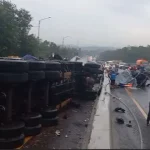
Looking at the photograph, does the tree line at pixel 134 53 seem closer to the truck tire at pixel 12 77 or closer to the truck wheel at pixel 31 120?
the truck wheel at pixel 31 120

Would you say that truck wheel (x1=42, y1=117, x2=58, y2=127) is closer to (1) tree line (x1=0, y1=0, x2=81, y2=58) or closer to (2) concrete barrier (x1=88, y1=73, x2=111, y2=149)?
(2) concrete barrier (x1=88, y1=73, x2=111, y2=149)

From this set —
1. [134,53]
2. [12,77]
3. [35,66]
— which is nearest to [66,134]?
[35,66]

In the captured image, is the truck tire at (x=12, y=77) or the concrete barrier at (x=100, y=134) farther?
the truck tire at (x=12, y=77)

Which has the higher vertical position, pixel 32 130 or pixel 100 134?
pixel 100 134

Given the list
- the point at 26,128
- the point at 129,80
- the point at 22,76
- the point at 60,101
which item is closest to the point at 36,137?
the point at 26,128

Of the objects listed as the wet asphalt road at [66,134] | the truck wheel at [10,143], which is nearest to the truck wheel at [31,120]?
the wet asphalt road at [66,134]

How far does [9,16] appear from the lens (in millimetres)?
56562

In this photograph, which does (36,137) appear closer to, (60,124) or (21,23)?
(60,124)

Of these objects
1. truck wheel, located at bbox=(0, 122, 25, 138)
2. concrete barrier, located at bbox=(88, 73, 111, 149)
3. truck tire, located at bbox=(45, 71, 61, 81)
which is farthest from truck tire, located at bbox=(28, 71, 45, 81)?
concrete barrier, located at bbox=(88, 73, 111, 149)

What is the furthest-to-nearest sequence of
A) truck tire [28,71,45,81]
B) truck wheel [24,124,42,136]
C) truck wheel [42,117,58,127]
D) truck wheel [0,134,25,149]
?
truck wheel [42,117,58,127]
truck tire [28,71,45,81]
truck wheel [24,124,42,136]
truck wheel [0,134,25,149]

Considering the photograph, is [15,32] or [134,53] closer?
[15,32]

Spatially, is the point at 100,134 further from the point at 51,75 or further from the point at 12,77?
the point at 51,75

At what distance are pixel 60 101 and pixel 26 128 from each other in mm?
3177

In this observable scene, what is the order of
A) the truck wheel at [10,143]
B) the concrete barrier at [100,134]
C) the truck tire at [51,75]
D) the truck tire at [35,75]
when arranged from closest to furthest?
the concrete barrier at [100,134], the truck wheel at [10,143], the truck tire at [35,75], the truck tire at [51,75]
